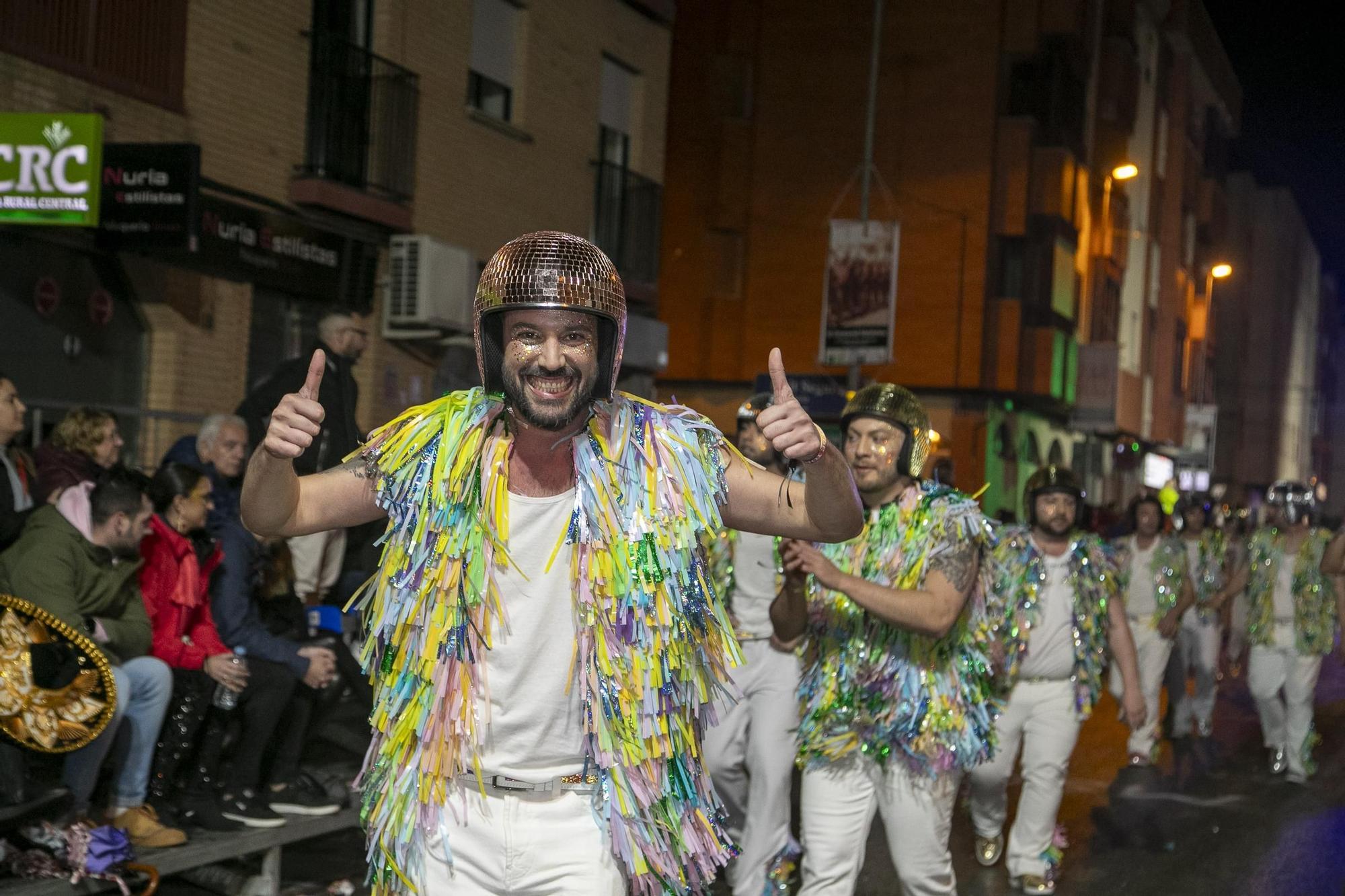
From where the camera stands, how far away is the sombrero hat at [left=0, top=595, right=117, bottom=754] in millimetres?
5770

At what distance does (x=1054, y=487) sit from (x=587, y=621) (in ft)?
18.6

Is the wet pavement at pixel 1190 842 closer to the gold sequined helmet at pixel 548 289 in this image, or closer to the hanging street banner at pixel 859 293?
the gold sequined helmet at pixel 548 289

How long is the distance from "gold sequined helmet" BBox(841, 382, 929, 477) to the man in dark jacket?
11.2 feet

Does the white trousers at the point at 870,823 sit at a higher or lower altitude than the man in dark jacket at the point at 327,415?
lower

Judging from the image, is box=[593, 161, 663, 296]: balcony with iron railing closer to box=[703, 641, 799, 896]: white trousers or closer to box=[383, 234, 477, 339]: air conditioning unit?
box=[383, 234, 477, 339]: air conditioning unit

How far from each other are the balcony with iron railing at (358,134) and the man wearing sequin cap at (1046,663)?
783 cm

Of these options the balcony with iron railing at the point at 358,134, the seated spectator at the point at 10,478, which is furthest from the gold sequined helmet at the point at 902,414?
the balcony with iron railing at the point at 358,134


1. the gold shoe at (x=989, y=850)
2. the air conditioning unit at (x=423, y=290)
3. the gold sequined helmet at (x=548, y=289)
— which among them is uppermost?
the air conditioning unit at (x=423, y=290)

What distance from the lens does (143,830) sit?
6.49 meters

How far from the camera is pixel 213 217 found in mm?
12812

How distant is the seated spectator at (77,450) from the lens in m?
7.09

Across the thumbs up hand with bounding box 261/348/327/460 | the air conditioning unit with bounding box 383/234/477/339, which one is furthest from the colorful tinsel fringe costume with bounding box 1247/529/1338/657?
the thumbs up hand with bounding box 261/348/327/460

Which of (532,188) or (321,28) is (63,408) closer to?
(321,28)

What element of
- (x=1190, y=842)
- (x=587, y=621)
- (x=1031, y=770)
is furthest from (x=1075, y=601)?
(x=587, y=621)
